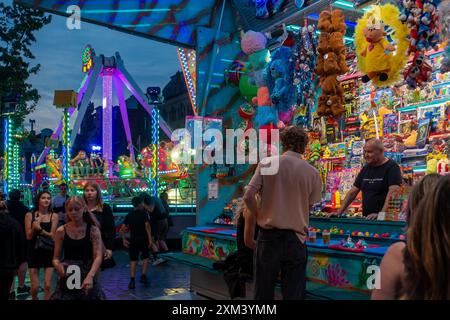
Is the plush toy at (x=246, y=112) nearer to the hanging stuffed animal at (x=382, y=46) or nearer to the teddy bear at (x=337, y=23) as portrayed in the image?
the teddy bear at (x=337, y=23)

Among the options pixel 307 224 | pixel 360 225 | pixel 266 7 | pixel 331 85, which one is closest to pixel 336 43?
pixel 331 85

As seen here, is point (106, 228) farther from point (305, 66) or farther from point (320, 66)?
point (305, 66)

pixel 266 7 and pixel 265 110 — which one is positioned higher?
pixel 266 7

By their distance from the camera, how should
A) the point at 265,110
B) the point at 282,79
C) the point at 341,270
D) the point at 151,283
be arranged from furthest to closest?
the point at 151,283, the point at 265,110, the point at 282,79, the point at 341,270

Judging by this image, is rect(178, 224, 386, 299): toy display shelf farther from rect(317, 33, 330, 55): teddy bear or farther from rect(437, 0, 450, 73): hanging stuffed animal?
rect(317, 33, 330, 55): teddy bear

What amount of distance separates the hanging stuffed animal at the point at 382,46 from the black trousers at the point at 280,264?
109 inches

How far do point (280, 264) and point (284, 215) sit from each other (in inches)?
13.0

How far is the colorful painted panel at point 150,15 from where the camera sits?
312 inches

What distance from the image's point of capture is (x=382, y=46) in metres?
5.66

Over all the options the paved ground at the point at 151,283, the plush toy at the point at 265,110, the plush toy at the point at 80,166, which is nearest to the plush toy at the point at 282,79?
the plush toy at the point at 265,110

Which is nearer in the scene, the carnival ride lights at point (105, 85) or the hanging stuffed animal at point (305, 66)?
the hanging stuffed animal at point (305, 66)

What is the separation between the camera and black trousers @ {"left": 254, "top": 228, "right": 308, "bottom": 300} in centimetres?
362

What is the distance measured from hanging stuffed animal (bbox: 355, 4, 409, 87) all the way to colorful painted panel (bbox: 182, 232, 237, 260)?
95.3 inches

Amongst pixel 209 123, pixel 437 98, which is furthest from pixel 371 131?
pixel 209 123
